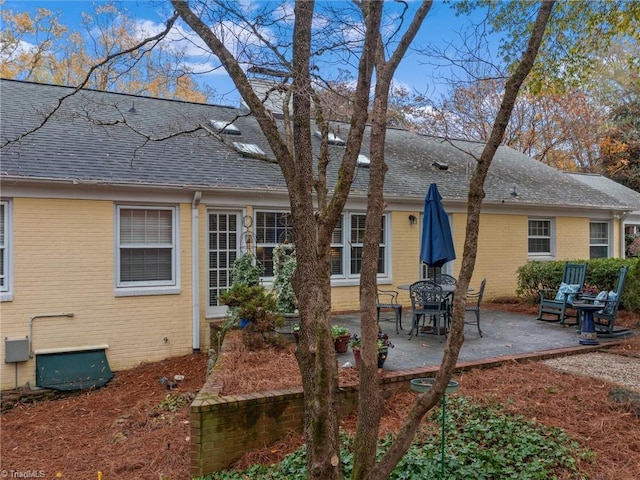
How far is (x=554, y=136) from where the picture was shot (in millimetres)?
24562

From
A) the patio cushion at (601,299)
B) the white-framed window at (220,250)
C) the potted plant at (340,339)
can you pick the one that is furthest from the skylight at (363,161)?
the potted plant at (340,339)

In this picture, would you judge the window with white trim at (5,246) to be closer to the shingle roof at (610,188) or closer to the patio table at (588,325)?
the patio table at (588,325)

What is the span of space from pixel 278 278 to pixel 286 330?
3.52 ft

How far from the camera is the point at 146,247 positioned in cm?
855

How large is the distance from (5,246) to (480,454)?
24.1 ft

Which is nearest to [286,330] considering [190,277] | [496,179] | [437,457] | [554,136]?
[190,277]

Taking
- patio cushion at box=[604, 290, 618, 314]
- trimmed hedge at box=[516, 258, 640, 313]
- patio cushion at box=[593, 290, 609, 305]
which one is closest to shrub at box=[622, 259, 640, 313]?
trimmed hedge at box=[516, 258, 640, 313]

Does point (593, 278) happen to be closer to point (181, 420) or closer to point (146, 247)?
point (181, 420)

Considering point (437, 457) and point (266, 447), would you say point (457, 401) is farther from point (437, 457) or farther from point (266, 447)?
point (266, 447)

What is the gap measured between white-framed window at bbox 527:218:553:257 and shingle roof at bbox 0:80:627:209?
29.3 inches

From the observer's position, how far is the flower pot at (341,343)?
21.3ft

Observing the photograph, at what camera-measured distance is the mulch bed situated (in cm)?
450

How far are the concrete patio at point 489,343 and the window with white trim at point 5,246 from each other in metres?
5.33

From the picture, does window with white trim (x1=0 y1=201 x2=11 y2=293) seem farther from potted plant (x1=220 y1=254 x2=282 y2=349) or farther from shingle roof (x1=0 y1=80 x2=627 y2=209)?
potted plant (x1=220 y1=254 x2=282 y2=349)
